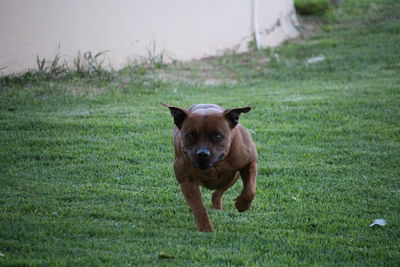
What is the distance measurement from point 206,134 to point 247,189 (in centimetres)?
69

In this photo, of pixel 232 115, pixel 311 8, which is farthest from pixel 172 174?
pixel 311 8

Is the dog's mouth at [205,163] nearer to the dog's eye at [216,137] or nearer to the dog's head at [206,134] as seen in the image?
the dog's head at [206,134]

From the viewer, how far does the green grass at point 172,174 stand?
5.26 meters

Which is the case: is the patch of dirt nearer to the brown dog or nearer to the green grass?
the green grass

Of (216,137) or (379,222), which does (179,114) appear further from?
(379,222)

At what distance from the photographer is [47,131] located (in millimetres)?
8852

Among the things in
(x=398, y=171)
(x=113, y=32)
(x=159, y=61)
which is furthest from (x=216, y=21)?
(x=398, y=171)

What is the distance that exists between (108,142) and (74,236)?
10.9 feet

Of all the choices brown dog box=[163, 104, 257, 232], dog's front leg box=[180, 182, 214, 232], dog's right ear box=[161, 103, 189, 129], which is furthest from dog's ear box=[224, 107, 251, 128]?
dog's front leg box=[180, 182, 214, 232]

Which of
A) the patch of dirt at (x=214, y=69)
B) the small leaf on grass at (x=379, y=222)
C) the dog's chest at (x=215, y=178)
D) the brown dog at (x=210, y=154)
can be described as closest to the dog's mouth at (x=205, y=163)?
the brown dog at (x=210, y=154)

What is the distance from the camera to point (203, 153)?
5.44 metres

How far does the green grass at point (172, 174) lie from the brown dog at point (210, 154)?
12.3 inches

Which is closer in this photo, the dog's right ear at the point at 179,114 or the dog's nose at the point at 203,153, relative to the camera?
the dog's nose at the point at 203,153

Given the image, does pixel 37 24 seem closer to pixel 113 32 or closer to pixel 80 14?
pixel 80 14
